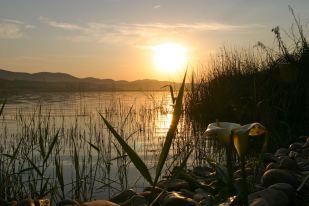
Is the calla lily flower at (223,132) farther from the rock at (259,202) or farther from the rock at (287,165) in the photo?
the rock at (287,165)

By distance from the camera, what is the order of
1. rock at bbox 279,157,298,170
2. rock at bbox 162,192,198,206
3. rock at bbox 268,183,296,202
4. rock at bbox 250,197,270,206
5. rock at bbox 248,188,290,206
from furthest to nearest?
rock at bbox 279,157,298,170 → rock at bbox 162,192,198,206 → rock at bbox 268,183,296,202 → rock at bbox 248,188,290,206 → rock at bbox 250,197,270,206

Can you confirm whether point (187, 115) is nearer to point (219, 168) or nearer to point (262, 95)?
point (262, 95)

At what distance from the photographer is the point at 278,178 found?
3023mm

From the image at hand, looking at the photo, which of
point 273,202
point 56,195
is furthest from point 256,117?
point 273,202

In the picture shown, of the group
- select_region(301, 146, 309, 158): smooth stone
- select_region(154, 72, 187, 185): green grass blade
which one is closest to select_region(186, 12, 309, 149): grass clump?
select_region(301, 146, 309, 158): smooth stone

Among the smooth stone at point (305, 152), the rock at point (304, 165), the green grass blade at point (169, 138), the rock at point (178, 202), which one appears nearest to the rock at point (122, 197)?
the rock at point (178, 202)

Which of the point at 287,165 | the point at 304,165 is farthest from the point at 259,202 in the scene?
the point at 304,165

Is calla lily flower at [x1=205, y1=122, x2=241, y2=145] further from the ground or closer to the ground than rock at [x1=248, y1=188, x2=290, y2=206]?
further from the ground

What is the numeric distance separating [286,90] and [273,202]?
4539 millimetres

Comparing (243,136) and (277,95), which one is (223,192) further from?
(277,95)

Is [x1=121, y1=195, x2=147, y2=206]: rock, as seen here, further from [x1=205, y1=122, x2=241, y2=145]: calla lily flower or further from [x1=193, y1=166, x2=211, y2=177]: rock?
[x1=205, y1=122, x2=241, y2=145]: calla lily flower

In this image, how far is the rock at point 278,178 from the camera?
298 cm

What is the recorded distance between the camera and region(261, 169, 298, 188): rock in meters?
2.98

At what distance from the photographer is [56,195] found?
3.92 m
